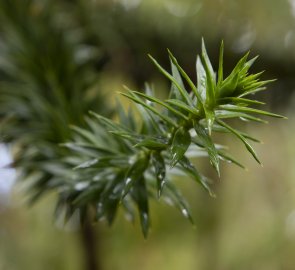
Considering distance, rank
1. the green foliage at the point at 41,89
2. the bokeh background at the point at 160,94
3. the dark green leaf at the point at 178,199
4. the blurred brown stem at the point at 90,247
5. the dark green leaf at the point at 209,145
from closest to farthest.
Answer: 1. the dark green leaf at the point at 209,145
2. the dark green leaf at the point at 178,199
3. the green foliage at the point at 41,89
4. the bokeh background at the point at 160,94
5. the blurred brown stem at the point at 90,247

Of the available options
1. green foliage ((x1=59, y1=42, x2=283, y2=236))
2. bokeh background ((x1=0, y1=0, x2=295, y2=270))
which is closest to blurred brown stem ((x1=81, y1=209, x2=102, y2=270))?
bokeh background ((x1=0, y1=0, x2=295, y2=270))

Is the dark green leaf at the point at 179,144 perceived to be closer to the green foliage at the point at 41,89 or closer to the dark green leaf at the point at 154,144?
the dark green leaf at the point at 154,144

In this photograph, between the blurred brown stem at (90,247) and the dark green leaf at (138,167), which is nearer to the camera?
the dark green leaf at (138,167)

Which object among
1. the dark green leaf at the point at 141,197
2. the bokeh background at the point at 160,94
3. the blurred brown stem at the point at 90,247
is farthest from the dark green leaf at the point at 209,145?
the blurred brown stem at the point at 90,247

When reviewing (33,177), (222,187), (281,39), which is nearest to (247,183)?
(222,187)

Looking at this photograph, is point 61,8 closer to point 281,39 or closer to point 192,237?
point 281,39

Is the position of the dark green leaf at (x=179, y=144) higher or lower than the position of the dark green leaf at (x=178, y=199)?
higher

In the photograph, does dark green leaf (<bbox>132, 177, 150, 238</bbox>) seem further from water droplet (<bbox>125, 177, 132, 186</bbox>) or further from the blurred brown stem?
the blurred brown stem

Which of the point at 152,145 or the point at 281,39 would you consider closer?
the point at 152,145
